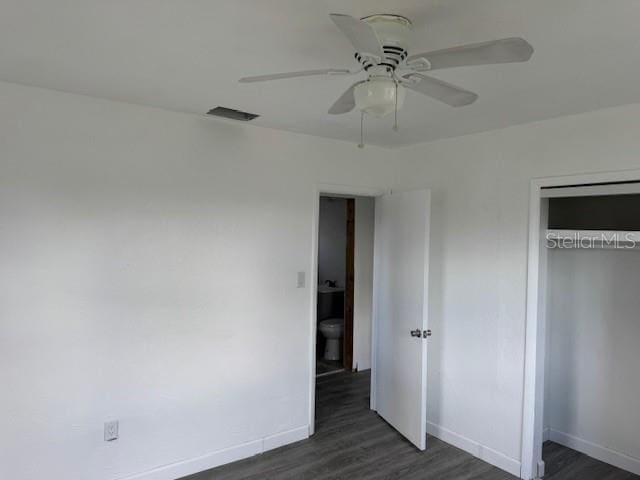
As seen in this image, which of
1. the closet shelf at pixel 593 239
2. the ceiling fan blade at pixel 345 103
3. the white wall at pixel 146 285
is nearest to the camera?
the ceiling fan blade at pixel 345 103

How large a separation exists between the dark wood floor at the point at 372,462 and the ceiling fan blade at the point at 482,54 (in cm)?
265

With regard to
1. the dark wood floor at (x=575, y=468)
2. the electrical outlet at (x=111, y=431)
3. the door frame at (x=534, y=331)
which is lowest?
the dark wood floor at (x=575, y=468)

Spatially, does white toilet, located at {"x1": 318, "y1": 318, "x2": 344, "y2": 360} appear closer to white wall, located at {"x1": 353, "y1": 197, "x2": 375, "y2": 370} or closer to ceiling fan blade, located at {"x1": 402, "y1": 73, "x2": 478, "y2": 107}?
white wall, located at {"x1": 353, "y1": 197, "x2": 375, "y2": 370}

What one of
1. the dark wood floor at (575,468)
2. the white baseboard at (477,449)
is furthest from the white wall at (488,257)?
the dark wood floor at (575,468)

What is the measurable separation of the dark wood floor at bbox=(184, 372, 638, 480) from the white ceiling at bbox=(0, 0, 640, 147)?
2.38 m

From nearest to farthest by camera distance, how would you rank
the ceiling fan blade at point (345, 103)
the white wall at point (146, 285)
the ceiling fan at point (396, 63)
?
the ceiling fan at point (396, 63)
the ceiling fan blade at point (345, 103)
the white wall at point (146, 285)

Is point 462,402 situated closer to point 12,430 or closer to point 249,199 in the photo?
point 249,199

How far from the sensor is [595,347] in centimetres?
325

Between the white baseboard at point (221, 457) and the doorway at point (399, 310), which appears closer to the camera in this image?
the white baseboard at point (221, 457)

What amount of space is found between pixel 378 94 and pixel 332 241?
4703 millimetres

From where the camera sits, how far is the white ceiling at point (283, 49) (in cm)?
148

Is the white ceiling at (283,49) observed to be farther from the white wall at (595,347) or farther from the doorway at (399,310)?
the white wall at (595,347)

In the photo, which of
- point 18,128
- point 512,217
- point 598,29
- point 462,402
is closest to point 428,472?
point 462,402

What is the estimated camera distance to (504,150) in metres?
3.11
